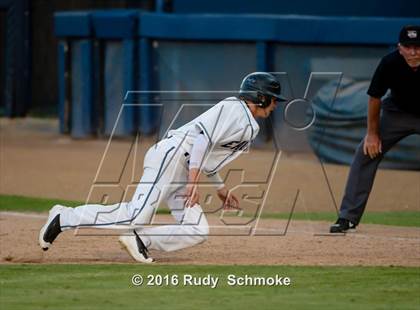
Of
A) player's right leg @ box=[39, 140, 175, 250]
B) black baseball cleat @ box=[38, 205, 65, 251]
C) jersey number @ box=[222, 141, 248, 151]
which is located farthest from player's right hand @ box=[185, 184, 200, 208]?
black baseball cleat @ box=[38, 205, 65, 251]

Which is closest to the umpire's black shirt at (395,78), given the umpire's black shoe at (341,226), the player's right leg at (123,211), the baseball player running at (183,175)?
the umpire's black shoe at (341,226)

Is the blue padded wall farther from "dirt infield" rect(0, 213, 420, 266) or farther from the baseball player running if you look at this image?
the baseball player running

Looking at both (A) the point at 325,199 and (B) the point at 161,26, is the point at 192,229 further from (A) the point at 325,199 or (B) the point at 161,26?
(B) the point at 161,26

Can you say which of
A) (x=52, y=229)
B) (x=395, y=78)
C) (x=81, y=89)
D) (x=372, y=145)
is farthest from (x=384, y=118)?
(x=81, y=89)

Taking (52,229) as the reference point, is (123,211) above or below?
above

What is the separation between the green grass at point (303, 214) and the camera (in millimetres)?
10492

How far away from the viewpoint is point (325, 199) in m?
12.1

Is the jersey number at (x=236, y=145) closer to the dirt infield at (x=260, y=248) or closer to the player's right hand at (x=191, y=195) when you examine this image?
the player's right hand at (x=191, y=195)

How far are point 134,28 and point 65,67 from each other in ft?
4.90

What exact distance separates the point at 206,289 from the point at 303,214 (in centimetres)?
438

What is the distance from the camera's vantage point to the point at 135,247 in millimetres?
7723

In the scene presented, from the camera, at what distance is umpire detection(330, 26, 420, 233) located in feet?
28.7

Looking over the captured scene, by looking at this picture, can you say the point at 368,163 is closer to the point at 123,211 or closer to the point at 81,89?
the point at 123,211

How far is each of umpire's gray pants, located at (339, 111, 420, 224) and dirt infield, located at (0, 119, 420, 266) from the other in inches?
9.2
